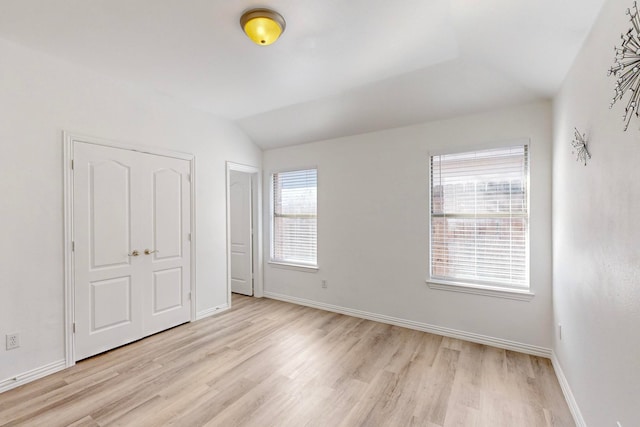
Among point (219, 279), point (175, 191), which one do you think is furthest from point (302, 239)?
point (175, 191)

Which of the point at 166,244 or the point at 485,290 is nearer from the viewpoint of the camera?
the point at 485,290

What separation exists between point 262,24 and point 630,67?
6.46 ft

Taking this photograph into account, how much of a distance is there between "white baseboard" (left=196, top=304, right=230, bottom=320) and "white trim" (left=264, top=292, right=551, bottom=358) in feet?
3.09

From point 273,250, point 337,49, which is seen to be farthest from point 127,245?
point 337,49

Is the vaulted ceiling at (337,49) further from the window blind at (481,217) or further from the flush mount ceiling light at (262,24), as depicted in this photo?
the window blind at (481,217)

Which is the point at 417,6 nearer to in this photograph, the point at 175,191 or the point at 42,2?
the point at 42,2

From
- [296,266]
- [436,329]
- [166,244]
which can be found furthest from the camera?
[296,266]

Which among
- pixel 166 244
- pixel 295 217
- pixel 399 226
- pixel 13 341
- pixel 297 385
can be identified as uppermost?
pixel 295 217

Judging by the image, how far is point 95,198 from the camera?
281 centimetres

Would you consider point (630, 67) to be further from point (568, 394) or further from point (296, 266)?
point (296, 266)

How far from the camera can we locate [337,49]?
2352mm

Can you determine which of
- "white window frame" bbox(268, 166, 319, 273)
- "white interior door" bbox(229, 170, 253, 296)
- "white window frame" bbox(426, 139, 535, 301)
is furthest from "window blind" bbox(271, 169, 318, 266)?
"white window frame" bbox(426, 139, 535, 301)

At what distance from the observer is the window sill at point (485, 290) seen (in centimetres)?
281

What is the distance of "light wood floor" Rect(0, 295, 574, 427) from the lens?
1941 mm
